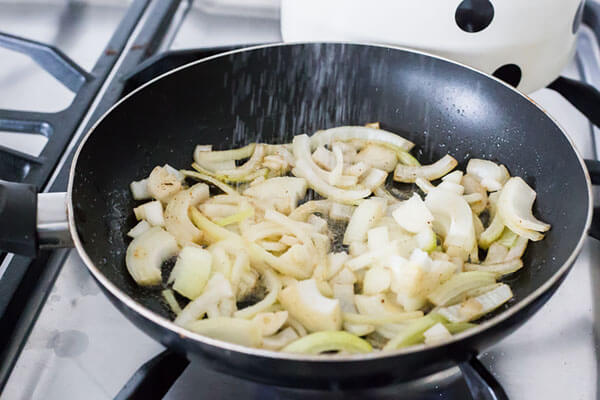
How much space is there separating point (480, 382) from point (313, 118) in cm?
59

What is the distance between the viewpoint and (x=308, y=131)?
1.16 metres

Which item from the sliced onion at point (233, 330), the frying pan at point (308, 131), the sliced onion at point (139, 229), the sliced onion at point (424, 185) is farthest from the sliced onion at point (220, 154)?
the sliced onion at point (233, 330)

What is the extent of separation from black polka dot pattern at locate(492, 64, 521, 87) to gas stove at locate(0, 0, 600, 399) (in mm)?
176

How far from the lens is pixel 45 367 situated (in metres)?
0.81

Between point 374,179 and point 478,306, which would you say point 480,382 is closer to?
point 478,306

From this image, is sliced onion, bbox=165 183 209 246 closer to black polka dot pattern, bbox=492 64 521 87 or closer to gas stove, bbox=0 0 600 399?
gas stove, bbox=0 0 600 399

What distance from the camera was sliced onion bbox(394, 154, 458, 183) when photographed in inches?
41.7

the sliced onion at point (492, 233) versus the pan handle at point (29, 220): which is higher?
the pan handle at point (29, 220)

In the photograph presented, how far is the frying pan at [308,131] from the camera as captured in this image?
0.75 meters

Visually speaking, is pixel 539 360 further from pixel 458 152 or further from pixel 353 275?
pixel 458 152

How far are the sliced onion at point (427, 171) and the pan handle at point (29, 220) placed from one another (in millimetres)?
528

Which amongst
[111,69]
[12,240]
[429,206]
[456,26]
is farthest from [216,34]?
[12,240]

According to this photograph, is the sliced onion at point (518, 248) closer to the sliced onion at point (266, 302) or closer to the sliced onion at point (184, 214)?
the sliced onion at point (266, 302)

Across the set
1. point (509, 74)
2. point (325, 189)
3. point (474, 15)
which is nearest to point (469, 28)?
point (474, 15)
